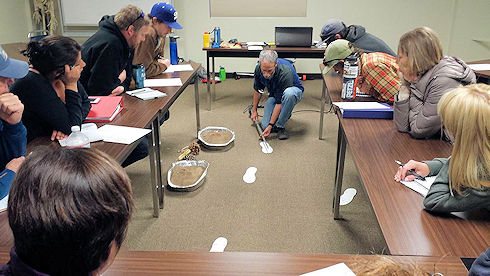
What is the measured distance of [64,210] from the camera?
64 cm

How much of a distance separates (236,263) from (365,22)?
19.3 feet

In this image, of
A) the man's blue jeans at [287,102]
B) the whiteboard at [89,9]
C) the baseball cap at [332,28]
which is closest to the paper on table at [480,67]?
the baseball cap at [332,28]

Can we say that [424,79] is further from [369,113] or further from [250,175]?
[250,175]

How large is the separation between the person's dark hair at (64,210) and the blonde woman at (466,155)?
1084mm

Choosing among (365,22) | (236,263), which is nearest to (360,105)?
(236,263)

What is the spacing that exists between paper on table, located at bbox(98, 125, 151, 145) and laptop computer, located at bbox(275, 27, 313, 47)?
3157 millimetres

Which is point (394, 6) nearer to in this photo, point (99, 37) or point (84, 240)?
point (99, 37)


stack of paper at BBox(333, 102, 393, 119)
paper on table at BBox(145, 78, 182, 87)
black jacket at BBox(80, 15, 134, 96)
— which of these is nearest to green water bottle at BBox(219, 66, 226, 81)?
A: paper on table at BBox(145, 78, 182, 87)

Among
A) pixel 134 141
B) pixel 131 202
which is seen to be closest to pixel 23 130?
pixel 134 141

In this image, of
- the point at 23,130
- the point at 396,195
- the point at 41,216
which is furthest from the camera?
the point at 23,130

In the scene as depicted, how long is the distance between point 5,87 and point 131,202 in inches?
45.0

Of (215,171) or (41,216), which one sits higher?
(41,216)

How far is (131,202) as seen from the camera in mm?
745

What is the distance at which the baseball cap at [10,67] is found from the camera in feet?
4.80
